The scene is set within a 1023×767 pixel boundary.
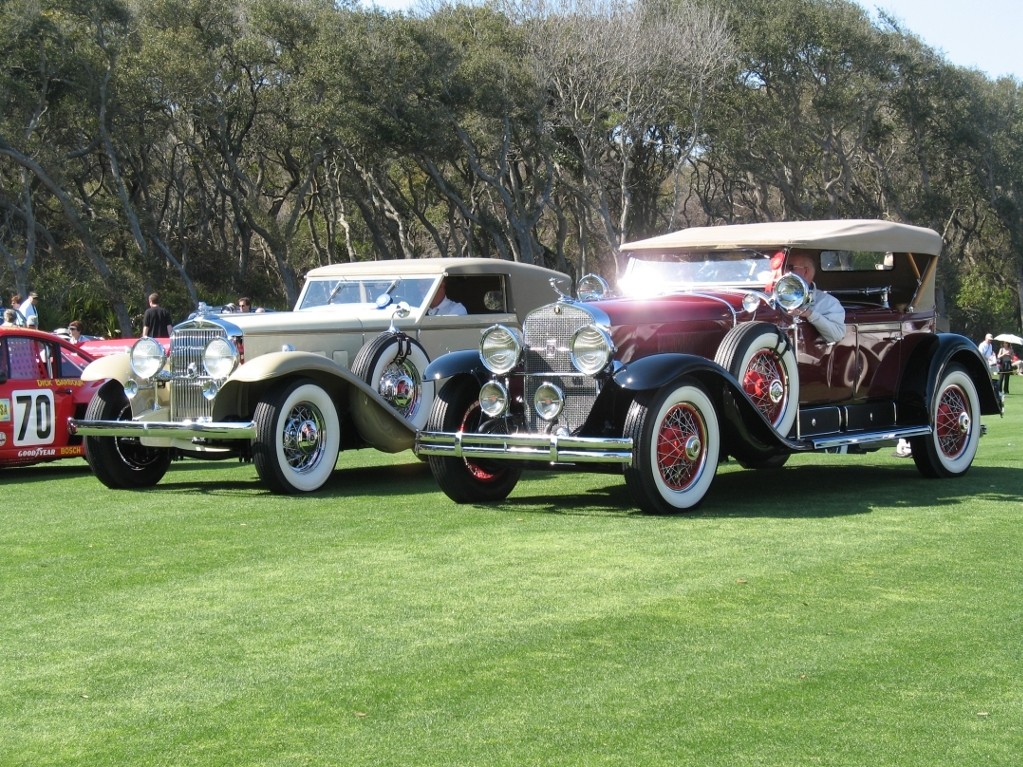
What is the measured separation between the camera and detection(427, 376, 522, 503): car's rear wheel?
9016mm

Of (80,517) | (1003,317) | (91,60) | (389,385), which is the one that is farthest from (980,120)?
(80,517)

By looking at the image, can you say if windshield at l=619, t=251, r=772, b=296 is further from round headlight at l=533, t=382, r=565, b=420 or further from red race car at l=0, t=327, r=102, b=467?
red race car at l=0, t=327, r=102, b=467

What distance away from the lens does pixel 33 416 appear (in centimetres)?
1182

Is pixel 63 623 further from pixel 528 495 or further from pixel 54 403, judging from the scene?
pixel 54 403

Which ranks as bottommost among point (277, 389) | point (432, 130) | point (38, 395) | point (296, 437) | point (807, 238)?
point (296, 437)

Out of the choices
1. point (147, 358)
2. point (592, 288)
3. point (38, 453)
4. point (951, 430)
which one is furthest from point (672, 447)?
point (38, 453)

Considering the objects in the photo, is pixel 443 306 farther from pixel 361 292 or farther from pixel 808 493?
pixel 808 493

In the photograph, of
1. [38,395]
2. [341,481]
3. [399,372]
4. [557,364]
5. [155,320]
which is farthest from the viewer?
[155,320]

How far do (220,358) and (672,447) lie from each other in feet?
12.9

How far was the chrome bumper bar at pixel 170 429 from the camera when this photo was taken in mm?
9703

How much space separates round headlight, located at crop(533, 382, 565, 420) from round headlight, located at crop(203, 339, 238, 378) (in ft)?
9.49

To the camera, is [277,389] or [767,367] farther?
[277,389]

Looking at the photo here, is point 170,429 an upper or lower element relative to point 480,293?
lower

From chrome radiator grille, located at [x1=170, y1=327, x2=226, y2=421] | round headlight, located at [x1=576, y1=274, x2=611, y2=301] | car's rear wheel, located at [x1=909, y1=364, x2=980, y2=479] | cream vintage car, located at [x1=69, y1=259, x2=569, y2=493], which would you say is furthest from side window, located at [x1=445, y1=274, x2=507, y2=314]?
car's rear wheel, located at [x1=909, y1=364, x2=980, y2=479]
